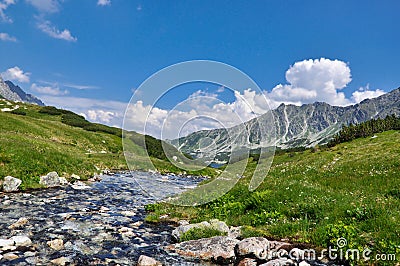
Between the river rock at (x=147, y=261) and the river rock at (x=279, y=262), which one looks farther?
the river rock at (x=147, y=261)

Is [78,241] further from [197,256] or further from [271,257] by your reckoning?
[271,257]

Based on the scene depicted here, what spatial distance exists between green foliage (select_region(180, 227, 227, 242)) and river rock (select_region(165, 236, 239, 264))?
0.36 metres

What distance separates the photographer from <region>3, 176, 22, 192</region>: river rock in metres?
16.1

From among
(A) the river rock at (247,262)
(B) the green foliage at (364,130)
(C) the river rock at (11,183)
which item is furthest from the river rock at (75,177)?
(B) the green foliage at (364,130)

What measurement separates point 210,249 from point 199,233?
4.24ft

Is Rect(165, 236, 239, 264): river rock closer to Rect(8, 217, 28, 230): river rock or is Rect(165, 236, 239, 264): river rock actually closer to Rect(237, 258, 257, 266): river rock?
Rect(237, 258, 257, 266): river rock

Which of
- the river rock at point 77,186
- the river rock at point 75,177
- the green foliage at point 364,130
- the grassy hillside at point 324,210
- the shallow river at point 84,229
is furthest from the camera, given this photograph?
the green foliage at point 364,130

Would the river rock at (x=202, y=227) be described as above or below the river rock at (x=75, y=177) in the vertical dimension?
below

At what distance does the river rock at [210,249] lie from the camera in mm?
8508

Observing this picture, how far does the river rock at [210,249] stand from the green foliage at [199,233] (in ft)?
1.17

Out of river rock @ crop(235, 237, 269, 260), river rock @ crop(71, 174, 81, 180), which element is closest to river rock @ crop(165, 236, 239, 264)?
river rock @ crop(235, 237, 269, 260)

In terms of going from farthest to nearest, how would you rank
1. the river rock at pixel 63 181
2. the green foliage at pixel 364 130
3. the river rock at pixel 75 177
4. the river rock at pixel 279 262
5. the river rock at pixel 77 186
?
the green foliage at pixel 364 130, the river rock at pixel 75 177, the river rock at pixel 63 181, the river rock at pixel 77 186, the river rock at pixel 279 262

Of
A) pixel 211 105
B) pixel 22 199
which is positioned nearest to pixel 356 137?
pixel 211 105

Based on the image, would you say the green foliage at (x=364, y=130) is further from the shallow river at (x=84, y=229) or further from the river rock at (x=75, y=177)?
the shallow river at (x=84, y=229)
